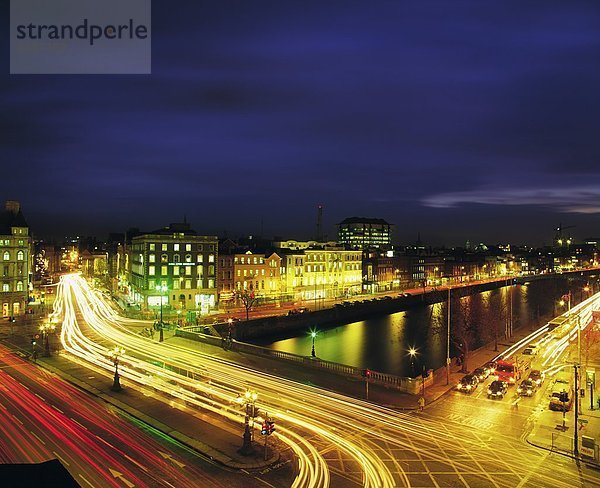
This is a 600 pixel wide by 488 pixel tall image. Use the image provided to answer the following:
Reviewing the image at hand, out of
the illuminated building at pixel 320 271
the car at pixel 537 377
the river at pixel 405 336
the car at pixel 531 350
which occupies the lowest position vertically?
the river at pixel 405 336

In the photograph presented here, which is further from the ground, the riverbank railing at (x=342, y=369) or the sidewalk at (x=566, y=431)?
the riverbank railing at (x=342, y=369)

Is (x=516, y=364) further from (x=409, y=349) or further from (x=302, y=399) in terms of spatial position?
(x=409, y=349)

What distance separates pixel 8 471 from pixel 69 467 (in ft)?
34.2

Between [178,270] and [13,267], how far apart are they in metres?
22.1

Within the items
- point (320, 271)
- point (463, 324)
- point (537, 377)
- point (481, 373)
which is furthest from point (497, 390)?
point (320, 271)

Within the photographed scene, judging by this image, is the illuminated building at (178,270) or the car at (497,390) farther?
the illuminated building at (178,270)

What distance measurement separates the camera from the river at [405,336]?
53250 millimetres

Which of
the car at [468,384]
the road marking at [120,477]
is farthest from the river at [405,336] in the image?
the road marking at [120,477]

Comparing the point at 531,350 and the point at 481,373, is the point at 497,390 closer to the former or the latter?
the point at 481,373

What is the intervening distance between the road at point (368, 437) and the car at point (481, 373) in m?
4.57

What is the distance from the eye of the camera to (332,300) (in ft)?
312

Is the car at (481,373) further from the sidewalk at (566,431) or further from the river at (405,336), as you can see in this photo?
the river at (405,336)

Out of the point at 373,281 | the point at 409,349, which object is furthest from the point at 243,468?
the point at 373,281

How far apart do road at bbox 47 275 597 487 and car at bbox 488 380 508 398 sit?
4.57 ft
